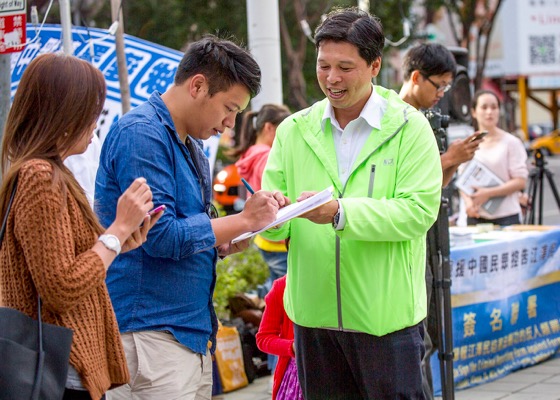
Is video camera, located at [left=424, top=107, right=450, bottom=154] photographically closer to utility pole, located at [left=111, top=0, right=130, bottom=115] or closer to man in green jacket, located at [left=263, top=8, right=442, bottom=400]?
man in green jacket, located at [left=263, top=8, right=442, bottom=400]

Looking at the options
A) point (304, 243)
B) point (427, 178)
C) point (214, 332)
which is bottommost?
point (214, 332)

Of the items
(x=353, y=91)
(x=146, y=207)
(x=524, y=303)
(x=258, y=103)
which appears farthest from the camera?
(x=258, y=103)

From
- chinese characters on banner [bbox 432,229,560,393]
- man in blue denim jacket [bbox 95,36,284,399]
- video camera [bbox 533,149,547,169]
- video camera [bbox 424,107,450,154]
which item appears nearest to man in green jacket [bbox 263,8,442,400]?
man in blue denim jacket [bbox 95,36,284,399]

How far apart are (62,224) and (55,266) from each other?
0.36 ft

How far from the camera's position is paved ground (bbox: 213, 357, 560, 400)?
5996 millimetres

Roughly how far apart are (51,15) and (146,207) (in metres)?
14.1

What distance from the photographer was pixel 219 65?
3.00 m

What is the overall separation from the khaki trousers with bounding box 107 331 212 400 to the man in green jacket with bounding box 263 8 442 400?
0.59m

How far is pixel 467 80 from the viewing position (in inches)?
278

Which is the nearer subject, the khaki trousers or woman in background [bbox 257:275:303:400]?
the khaki trousers

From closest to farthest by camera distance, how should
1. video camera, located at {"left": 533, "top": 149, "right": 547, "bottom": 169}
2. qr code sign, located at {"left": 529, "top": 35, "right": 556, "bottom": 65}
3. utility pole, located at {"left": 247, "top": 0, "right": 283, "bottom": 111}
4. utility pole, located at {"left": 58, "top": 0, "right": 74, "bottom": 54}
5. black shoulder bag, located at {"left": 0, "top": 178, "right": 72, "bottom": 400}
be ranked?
black shoulder bag, located at {"left": 0, "top": 178, "right": 72, "bottom": 400}
utility pole, located at {"left": 58, "top": 0, "right": 74, "bottom": 54}
utility pole, located at {"left": 247, "top": 0, "right": 283, "bottom": 111}
video camera, located at {"left": 533, "top": 149, "right": 547, "bottom": 169}
qr code sign, located at {"left": 529, "top": 35, "right": 556, "bottom": 65}

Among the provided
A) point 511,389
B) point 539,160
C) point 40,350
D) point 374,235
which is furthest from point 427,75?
point 539,160

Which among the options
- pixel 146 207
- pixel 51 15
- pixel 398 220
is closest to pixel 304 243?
pixel 398 220

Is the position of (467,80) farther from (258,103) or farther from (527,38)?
(527,38)
